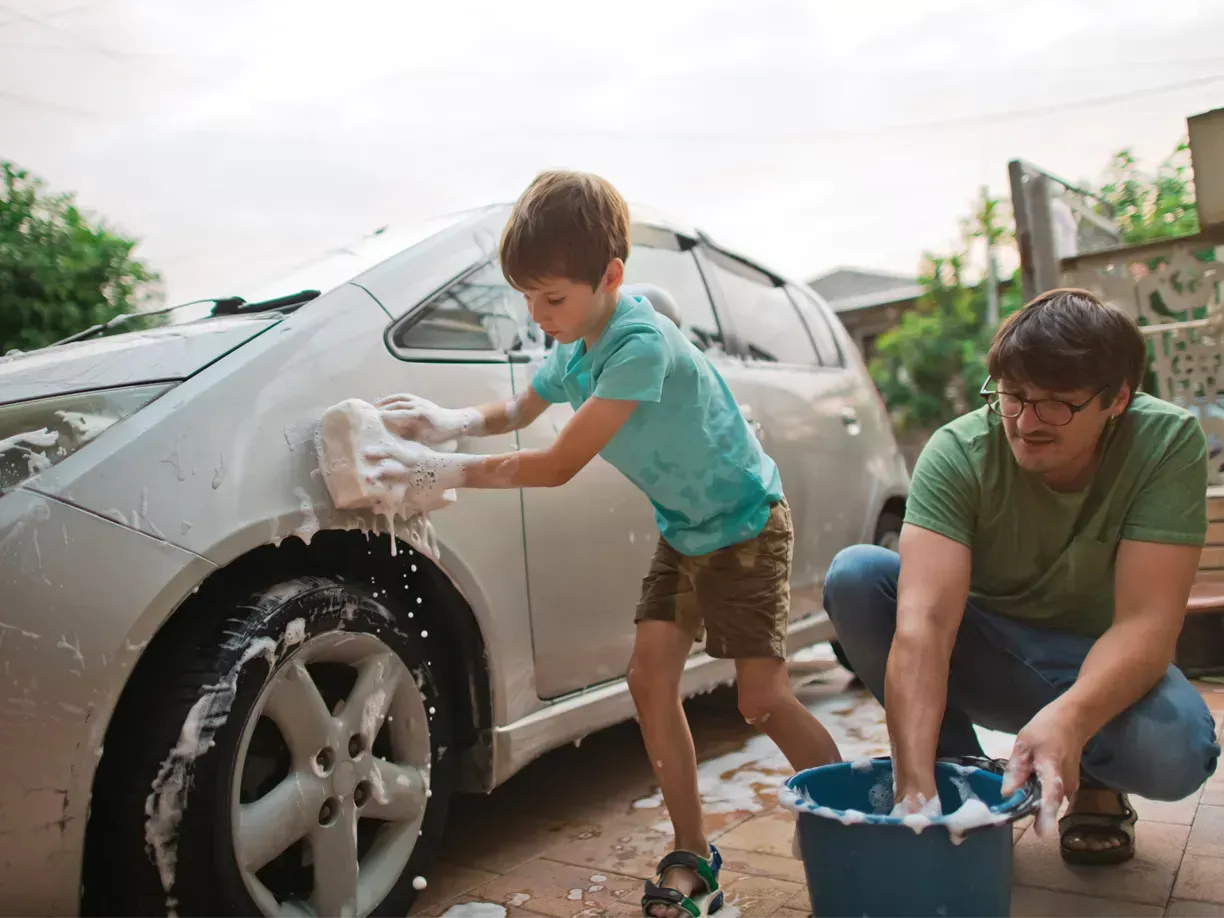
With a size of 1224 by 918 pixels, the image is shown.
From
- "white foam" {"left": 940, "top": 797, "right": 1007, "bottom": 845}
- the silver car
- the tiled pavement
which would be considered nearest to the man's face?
"white foam" {"left": 940, "top": 797, "right": 1007, "bottom": 845}

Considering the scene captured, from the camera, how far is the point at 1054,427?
1445 mm

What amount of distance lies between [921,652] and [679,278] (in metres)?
1.39

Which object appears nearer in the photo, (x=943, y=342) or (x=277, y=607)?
(x=277, y=607)

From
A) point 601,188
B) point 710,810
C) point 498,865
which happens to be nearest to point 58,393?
point 601,188

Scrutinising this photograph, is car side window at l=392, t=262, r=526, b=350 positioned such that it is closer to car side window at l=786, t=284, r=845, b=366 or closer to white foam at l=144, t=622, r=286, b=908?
white foam at l=144, t=622, r=286, b=908

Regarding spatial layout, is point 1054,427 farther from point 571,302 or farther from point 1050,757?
point 571,302

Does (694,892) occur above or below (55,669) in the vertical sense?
below

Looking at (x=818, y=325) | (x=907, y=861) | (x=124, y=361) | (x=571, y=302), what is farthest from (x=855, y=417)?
(x=124, y=361)

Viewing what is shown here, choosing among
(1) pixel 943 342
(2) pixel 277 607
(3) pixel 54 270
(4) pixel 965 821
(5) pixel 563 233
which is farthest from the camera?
(1) pixel 943 342

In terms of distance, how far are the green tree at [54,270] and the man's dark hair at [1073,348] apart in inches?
116

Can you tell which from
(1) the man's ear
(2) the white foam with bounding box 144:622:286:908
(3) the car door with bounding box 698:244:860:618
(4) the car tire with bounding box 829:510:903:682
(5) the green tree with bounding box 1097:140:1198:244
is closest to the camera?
(2) the white foam with bounding box 144:622:286:908

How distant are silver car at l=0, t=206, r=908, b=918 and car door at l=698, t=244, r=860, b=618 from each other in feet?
2.15

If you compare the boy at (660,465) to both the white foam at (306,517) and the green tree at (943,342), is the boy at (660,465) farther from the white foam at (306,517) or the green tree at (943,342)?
the green tree at (943,342)

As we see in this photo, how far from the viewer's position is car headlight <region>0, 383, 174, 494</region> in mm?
1192
